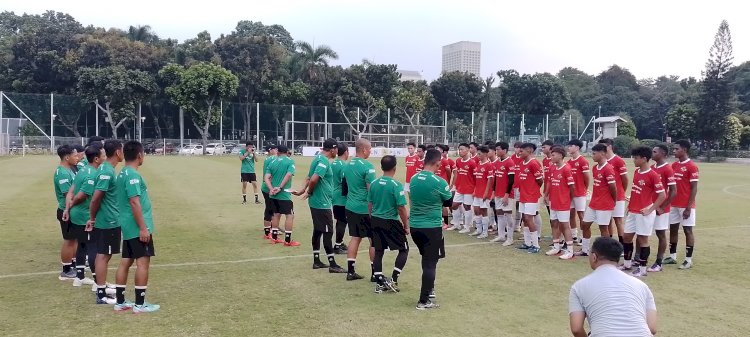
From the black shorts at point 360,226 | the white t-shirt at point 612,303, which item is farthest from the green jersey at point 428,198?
the white t-shirt at point 612,303

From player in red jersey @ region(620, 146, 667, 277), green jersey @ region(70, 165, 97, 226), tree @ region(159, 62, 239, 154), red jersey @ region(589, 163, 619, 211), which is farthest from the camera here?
tree @ region(159, 62, 239, 154)

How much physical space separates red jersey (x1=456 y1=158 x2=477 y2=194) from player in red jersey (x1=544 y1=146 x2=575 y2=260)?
2465 mm

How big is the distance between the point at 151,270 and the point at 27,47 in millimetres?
61958

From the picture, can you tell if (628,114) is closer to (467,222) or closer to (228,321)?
(467,222)

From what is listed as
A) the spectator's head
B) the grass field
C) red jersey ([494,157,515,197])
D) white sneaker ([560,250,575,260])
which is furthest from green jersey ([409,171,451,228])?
red jersey ([494,157,515,197])

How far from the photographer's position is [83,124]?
56.2m

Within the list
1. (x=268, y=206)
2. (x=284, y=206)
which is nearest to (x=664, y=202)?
(x=284, y=206)

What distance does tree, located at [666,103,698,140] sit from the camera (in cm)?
6712

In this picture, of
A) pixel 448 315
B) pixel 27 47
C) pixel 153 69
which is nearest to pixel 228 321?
pixel 448 315

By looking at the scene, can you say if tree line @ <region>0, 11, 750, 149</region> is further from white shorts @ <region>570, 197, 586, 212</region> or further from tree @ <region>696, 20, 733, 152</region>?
white shorts @ <region>570, 197, 586, 212</region>

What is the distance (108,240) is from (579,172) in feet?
26.6

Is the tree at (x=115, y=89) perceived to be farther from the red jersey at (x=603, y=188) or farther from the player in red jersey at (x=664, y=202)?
the player in red jersey at (x=664, y=202)

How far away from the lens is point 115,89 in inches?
2108

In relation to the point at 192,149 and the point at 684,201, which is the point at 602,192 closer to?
the point at 684,201
